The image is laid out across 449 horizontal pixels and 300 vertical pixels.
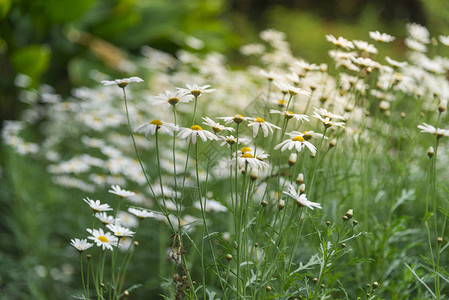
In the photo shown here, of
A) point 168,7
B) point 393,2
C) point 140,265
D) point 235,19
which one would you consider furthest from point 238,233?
point 393,2

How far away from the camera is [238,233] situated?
1.21m

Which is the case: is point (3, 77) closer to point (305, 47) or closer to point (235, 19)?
point (305, 47)

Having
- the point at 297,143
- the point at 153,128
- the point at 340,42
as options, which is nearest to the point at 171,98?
the point at 153,128

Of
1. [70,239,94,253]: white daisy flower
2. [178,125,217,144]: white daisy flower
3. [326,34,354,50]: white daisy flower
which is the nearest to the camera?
[178,125,217,144]: white daisy flower

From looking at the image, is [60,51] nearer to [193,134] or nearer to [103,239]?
[103,239]

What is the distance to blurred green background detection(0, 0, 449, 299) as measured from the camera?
2.58 meters

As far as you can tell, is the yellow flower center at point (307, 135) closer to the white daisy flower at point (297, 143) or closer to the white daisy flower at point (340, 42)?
the white daisy flower at point (297, 143)

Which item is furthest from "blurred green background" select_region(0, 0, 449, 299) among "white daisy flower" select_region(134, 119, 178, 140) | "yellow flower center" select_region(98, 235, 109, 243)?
"white daisy flower" select_region(134, 119, 178, 140)

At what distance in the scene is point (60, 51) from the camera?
14.4ft

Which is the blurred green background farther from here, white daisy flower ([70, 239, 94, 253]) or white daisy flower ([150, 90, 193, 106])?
white daisy flower ([150, 90, 193, 106])

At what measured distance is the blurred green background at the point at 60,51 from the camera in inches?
101

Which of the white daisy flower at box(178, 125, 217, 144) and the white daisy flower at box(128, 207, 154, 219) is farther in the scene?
the white daisy flower at box(128, 207, 154, 219)

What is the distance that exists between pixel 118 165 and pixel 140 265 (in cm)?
51

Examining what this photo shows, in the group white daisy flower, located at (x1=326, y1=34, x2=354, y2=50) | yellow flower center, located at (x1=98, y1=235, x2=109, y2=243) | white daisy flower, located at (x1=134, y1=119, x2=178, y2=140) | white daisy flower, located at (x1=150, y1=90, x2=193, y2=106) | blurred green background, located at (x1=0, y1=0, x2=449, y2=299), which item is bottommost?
blurred green background, located at (x1=0, y1=0, x2=449, y2=299)
